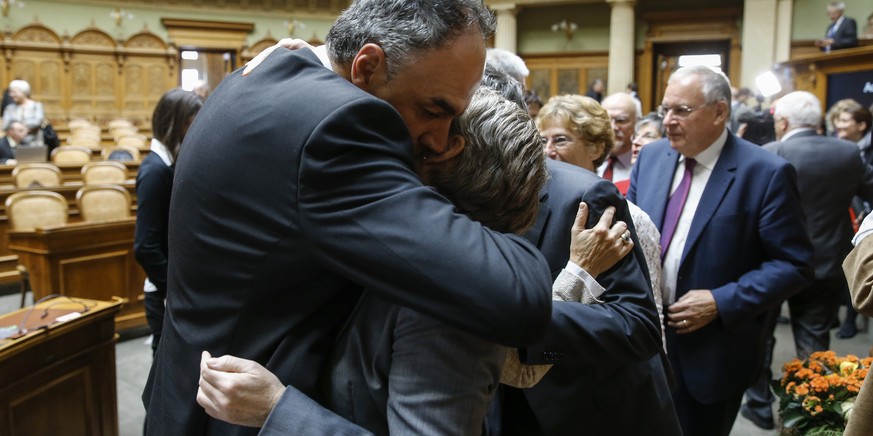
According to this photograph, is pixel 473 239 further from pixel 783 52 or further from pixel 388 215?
pixel 783 52

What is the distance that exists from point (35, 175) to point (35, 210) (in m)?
1.68

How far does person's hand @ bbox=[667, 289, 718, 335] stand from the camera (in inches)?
92.0

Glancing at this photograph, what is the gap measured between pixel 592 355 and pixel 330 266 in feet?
2.32

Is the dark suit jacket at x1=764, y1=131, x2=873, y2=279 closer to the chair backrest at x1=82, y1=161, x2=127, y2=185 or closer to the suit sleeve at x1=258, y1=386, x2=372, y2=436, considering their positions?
the suit sleeve at x1=258, y1=386, x2=372, y2=436

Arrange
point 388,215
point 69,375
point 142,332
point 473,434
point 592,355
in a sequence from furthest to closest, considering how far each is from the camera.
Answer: point 142,332
point 69,375
point 592,355
point 473,434
point 388,215

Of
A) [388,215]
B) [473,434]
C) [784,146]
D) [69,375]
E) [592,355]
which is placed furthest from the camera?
[784,146]

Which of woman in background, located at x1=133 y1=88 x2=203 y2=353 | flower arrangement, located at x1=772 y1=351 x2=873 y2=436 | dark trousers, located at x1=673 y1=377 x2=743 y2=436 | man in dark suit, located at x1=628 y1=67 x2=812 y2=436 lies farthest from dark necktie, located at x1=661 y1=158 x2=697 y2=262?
woman in background, located at x1=133 y1=88 x2=203 y2=353

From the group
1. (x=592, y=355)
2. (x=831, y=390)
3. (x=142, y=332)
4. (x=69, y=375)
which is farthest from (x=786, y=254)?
(x=142, y=332)

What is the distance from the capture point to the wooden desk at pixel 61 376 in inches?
92.4

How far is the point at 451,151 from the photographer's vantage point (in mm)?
1065

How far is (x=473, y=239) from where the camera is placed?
842 mm

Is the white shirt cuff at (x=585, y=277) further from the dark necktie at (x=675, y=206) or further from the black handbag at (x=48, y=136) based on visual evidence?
the black handbag at (x=48, y=136)

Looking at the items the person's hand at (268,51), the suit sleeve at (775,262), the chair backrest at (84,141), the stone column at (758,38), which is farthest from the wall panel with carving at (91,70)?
the person's hand at (268,51)

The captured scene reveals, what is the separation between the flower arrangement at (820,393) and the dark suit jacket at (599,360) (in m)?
1.21
